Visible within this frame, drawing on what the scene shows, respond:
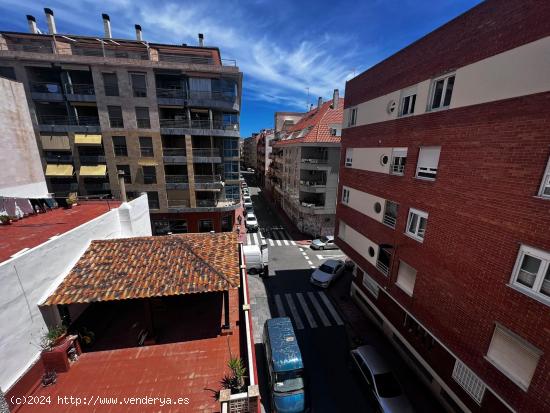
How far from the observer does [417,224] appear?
954 centimetres

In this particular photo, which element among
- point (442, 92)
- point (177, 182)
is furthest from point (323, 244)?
point (442, 92)

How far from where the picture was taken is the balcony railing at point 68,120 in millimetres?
20516

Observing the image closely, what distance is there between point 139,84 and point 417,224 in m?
24.6

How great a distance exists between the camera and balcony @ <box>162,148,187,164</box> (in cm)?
2206

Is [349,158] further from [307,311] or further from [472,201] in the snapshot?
[307,311]

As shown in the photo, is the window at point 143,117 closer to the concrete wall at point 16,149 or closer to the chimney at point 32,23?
the concrete wall at point 16,149

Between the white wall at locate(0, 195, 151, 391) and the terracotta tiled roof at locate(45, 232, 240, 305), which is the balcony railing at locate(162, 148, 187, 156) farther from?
the white wall at locate(0, 195, 151, 391)

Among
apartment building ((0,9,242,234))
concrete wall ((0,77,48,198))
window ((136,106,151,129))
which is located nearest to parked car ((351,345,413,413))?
apartment building ((0,9,242,234))

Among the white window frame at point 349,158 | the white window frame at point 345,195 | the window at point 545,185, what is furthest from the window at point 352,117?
the window at point 545,185

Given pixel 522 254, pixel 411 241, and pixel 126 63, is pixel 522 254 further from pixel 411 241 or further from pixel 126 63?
pixel 126 63

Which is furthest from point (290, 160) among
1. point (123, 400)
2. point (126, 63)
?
point (123, 400)

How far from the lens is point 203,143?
23469 mm

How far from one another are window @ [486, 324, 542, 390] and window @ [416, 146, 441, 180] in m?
5.29

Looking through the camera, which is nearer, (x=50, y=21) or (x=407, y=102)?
(x=407, y=102)
